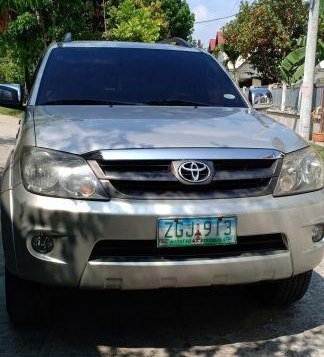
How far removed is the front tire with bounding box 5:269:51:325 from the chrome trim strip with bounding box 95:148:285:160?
83 cm

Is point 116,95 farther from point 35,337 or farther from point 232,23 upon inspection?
point 232,23

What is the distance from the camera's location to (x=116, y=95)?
4230 mm

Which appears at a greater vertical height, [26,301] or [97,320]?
[26,301]

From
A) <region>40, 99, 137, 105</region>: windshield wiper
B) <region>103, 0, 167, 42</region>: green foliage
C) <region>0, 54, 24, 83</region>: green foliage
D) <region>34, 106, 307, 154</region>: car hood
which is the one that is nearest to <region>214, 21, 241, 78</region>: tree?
<region>103, 0, 167, 42</region>: green foliage

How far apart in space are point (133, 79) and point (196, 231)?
69.9 inches

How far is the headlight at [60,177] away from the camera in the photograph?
299cm

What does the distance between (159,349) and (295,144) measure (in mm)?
1370

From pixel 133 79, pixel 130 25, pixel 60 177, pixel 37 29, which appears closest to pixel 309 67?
pixel 133 79

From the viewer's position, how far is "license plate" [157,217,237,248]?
→ 2959mm

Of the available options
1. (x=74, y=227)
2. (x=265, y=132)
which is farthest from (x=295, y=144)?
(x=74, y=227)

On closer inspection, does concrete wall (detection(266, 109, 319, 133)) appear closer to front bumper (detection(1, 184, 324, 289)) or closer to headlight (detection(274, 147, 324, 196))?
headlight (detection(274, 147, 324, 196))

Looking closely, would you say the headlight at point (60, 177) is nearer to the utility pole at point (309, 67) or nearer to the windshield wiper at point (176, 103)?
the windshield wiper at point (176, 103)

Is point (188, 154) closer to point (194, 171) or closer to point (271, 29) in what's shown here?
point (194, 171)

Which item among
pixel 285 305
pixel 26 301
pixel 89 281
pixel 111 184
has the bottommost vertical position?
pixel 285 305
